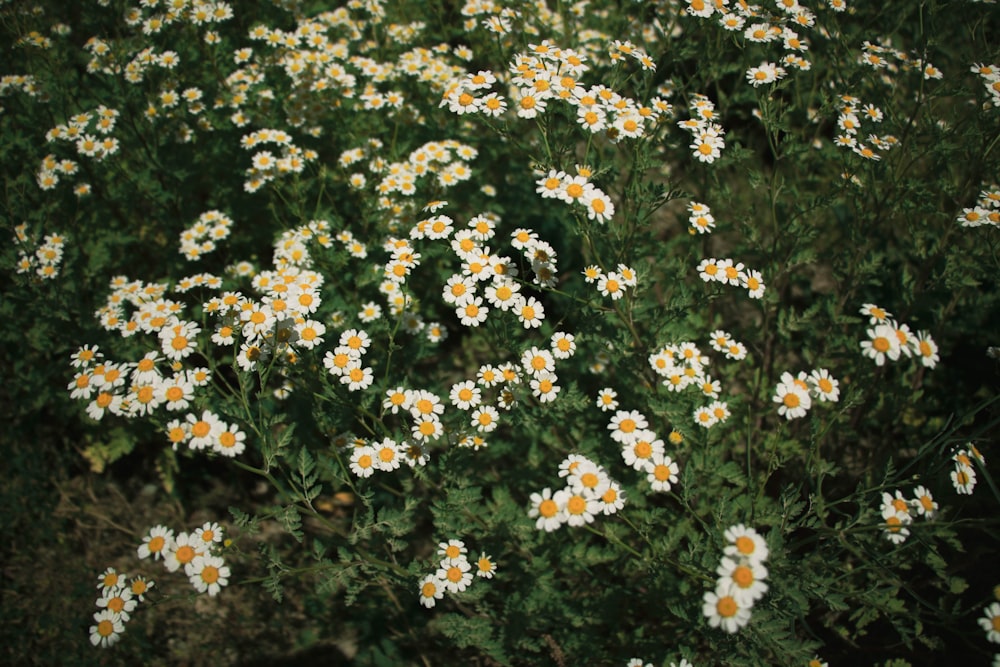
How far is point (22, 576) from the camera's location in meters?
3.30

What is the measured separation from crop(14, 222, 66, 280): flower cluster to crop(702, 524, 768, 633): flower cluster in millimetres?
3522

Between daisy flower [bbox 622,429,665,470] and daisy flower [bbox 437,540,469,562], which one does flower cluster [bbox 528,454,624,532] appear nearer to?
daisy flower [bbox 622,429,665,470]

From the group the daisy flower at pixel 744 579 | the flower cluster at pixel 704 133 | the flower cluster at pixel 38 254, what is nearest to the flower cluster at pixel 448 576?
the daisy flower at pixel 744 579

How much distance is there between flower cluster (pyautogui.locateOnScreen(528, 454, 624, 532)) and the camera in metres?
1.89

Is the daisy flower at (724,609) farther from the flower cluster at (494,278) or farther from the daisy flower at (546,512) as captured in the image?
the flower cluster at (494,278)

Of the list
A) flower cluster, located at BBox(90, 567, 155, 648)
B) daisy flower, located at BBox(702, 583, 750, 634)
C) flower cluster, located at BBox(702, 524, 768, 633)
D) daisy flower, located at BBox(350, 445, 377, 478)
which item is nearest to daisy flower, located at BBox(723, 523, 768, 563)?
flower cluster, located at BBox(702, 524, 768, 633)

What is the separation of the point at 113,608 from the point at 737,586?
2141 mm

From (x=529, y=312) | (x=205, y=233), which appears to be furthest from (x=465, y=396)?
(x=205, y=233)

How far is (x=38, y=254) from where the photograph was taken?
3.29 metres

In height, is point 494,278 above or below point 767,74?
below

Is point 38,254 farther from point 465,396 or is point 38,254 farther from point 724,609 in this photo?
point 724,609

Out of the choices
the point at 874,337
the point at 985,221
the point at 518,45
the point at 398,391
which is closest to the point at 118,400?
the point at 398,391

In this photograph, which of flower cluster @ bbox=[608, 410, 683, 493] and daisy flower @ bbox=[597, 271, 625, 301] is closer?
flower cluster @ bbox=[608, 410, 683, 493]

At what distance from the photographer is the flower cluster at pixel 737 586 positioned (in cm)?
164
